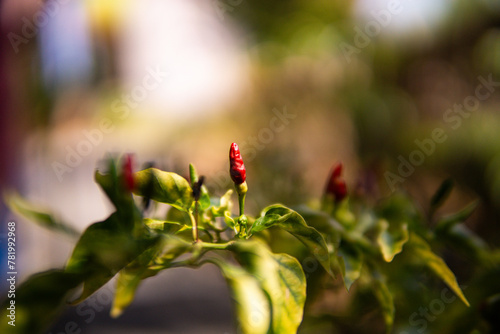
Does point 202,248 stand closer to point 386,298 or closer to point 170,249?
point 170,249

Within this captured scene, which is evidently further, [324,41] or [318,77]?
[324,41]

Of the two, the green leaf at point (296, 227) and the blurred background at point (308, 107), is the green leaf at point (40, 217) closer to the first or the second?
the green leaf at point (296, 227)

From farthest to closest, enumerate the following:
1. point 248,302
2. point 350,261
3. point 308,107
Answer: point 308,107
point 350,261
point 248,302

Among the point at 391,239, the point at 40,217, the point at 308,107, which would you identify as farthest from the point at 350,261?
the point at 308,107

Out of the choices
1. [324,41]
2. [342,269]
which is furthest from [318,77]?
[342,269]

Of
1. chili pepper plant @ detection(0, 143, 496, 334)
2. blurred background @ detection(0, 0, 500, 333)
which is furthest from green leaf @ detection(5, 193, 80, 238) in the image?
blurred background @ detection(0, 0, 500, 333)

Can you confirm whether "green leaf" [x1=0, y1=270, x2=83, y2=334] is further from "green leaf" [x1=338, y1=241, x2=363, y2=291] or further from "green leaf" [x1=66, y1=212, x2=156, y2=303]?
"green leaf" [x1=338, y1=241, x2=363, y2=291]

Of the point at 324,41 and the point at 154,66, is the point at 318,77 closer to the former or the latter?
the point at 324,41

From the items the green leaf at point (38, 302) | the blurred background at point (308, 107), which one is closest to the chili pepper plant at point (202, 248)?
the green leaf at point (38, 302)
